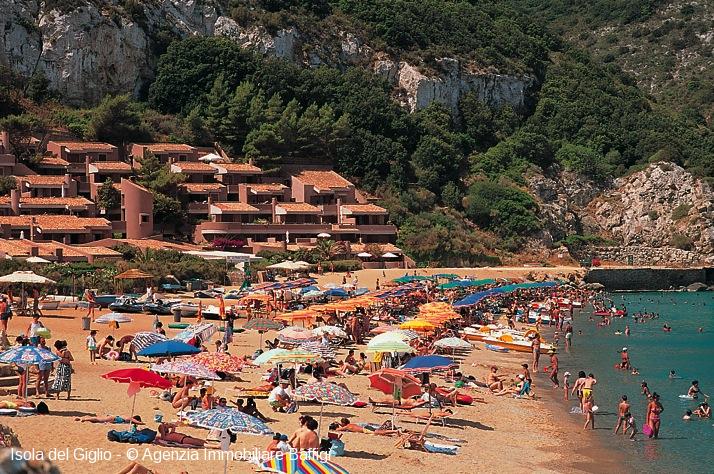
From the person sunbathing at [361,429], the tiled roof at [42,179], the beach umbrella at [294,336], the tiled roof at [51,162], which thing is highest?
the tiled roof at [51,162]

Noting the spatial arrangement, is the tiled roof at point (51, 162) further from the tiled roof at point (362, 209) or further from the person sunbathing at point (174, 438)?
the person sunbathing at point (174, 438)

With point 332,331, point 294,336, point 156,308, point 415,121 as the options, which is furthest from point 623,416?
point 415,121

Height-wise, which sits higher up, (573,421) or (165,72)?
(165,72)

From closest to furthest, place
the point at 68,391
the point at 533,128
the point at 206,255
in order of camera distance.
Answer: the point at 68,391
the point at 206,255
the point at 533,128

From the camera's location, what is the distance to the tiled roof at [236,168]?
75.9 metres

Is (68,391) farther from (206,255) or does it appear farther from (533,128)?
(533,128)

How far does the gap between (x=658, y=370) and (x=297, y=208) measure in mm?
38003

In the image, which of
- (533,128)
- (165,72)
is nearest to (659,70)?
(533,128)

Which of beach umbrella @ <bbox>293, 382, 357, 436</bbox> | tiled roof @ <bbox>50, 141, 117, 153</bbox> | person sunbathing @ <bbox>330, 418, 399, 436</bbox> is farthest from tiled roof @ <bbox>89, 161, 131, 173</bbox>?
beach umbrella @ <bbox>293, 382, 357, 436</bbox>

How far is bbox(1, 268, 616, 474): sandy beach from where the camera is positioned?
17.4m

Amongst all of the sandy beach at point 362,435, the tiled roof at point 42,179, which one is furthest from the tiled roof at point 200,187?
the sandy beach at point 362,435

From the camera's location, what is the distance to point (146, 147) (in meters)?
Answer: 76.3

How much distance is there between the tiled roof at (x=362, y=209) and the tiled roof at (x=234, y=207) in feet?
22.1

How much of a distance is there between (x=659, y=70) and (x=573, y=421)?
12597 cm
